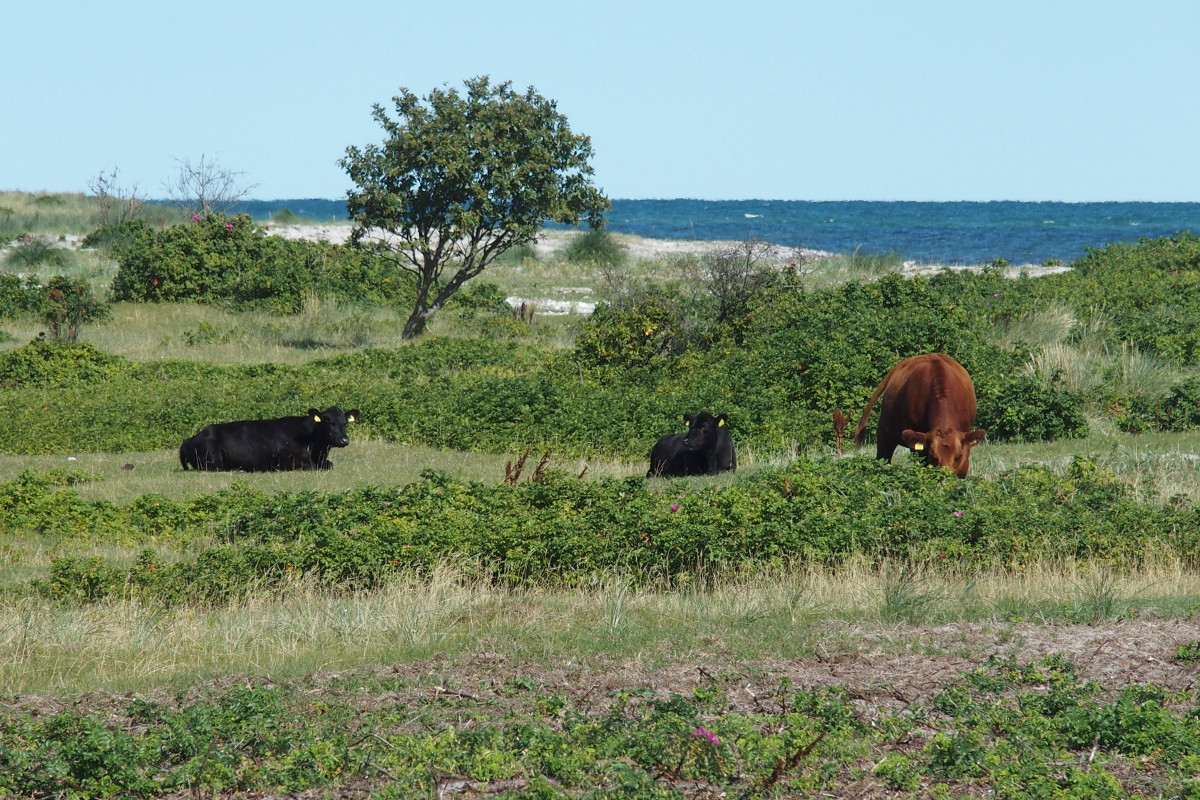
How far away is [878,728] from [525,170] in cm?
2477

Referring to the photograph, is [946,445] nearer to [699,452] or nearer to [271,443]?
A: [699,452]

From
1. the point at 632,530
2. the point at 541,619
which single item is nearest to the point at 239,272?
the point at 632,530

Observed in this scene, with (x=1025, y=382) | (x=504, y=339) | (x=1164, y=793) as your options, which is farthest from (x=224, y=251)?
(x=1164, y=793)

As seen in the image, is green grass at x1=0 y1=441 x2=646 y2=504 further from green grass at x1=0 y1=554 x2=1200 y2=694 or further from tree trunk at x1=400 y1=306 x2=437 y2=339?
tree trunk at x1=400 y1=306 x2=437 y2=339

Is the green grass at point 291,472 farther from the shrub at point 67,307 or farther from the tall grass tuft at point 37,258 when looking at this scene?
the tall grass tuft at point 37,258

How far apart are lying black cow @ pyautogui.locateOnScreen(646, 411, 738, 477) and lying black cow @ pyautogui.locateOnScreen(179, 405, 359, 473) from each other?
4758 mm

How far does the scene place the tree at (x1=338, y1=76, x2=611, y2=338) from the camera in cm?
2988

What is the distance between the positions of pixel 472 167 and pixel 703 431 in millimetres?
15178

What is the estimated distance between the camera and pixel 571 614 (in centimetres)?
945

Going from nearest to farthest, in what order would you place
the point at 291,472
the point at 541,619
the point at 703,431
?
the point at 541,619 < the point at 703,431 < the point at 291,472

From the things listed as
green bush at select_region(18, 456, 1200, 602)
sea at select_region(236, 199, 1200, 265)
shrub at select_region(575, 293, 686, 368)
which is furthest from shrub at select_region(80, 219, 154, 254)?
green bush at select_region(18, 456, 1200, 602)

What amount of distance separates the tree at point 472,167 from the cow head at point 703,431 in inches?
558

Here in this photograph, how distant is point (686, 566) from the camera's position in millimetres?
11219

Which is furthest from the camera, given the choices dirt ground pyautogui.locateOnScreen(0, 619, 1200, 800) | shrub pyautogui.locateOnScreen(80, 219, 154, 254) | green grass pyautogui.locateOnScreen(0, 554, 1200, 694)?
shrub pyautogui.locateOnScreen(80, 219, 154, 254)
